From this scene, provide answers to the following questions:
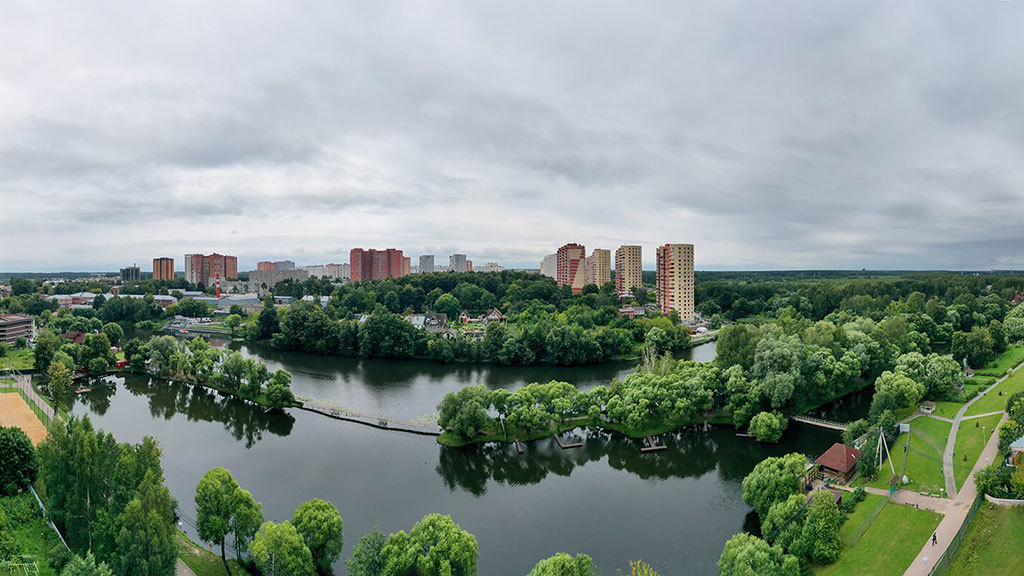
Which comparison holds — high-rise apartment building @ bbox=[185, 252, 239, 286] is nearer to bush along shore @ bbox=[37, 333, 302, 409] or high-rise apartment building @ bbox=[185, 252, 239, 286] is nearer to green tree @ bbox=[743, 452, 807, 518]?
bush along shore @ bbox=[37, 333, 302, 409]

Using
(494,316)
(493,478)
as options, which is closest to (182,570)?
(493,478)

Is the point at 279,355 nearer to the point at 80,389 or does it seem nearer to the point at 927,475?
the point at 80,389

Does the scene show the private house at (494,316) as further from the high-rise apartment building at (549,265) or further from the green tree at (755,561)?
the high-rise apartment building at (549,265)

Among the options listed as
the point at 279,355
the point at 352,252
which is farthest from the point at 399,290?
the point at 352,252

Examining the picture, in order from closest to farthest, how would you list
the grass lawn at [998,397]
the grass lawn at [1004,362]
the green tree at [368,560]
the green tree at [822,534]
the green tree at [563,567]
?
the green tree at [563,567]
the green tree at [368,560]
the green tree at [822,534]
the grass lawn at [998,397]
the grass lawn at [1004,362]

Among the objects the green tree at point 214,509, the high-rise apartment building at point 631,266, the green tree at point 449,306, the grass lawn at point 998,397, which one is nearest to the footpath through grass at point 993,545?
the grass lawn at point 998,397

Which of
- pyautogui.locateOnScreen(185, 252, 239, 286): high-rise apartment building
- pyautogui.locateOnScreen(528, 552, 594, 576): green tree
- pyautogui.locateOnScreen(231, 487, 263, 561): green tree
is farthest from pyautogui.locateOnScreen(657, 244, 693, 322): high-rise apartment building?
pyautogui.locateOnScreen(185, 252, 239, 286): high-rise apartment building
